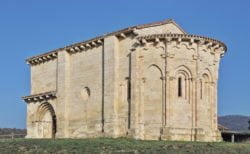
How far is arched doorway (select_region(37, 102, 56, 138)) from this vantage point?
36.9 m

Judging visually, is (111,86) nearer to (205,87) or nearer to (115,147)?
(205,87)

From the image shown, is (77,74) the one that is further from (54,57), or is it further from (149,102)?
(149,102)

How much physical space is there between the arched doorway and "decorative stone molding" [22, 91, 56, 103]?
19.2 inches

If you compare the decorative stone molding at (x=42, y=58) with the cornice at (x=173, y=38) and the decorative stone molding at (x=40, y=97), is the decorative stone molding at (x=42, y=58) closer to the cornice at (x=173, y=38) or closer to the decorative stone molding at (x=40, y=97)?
the decorative stone molding at (x=40, y=97)

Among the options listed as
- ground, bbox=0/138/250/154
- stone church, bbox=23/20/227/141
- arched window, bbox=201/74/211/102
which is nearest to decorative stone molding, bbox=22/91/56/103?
stone church, bbox=23/20/227/141

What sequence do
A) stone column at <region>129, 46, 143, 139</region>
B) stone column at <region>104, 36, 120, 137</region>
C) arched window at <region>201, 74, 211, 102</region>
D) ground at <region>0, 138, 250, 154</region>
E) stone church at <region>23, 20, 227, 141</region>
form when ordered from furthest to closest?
1. arched window at <region>201, 74, 211, 102</region>
2. stone column at <region>104, 36, 120, 137</region>
3. stone church at <region>23, 20, 227, 141</region>
4. stone column at <region>129, 46, 143, 139</region>
5. ground at <region>0, 138, 250, 154</region>

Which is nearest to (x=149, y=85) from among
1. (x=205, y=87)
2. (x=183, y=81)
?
(x=183, y=81)

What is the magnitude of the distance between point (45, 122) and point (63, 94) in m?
4.20

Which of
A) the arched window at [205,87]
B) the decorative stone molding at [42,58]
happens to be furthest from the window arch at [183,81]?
the decorative stone molding at [42,58]

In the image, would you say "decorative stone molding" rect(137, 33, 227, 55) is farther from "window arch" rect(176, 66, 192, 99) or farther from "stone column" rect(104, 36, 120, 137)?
"stone column" rect(104, 36, 120, 137)

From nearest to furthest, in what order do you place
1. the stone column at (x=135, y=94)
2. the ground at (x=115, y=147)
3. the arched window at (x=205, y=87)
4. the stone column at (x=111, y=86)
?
the ground at (x=115, y=147), the stone column at (x=135, y=94), the stone column at (x=111, y=86), the arched window at (x=205, y=87)

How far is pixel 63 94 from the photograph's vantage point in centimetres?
3453

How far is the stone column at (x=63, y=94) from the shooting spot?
34156 mm

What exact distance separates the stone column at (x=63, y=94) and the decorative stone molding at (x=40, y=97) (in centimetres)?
78
